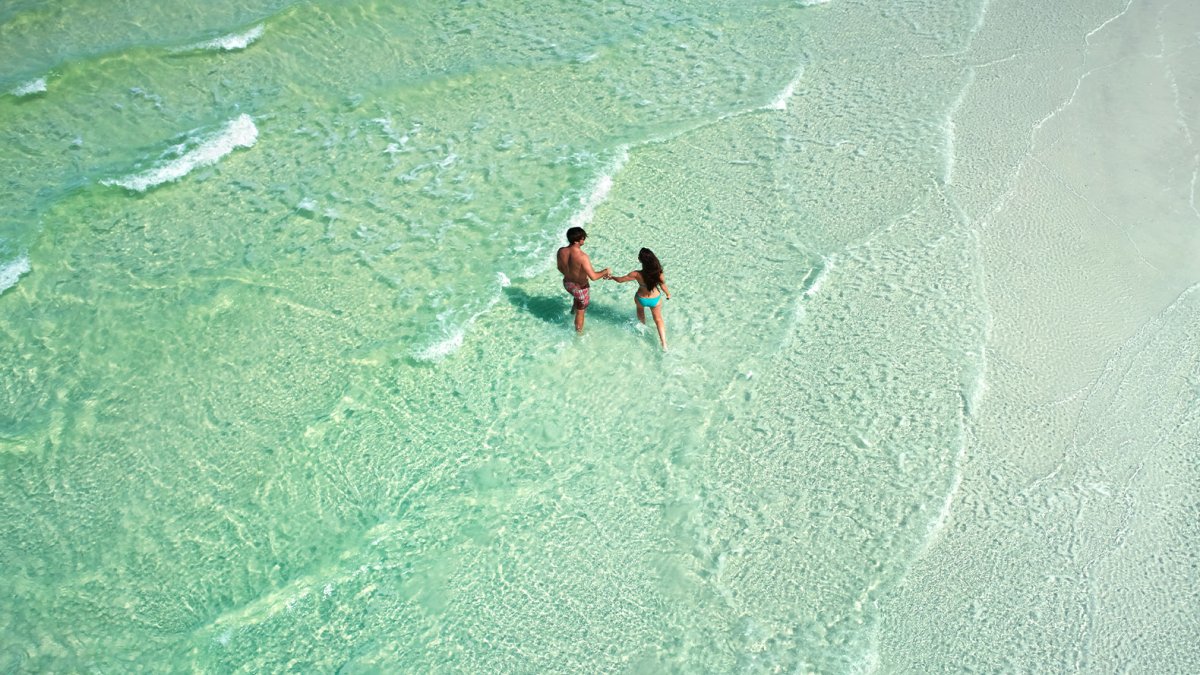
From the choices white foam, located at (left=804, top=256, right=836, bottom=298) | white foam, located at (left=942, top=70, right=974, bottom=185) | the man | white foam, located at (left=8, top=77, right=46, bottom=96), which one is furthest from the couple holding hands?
white foam, located at (left=8, top=77, right=46, bottom=96)

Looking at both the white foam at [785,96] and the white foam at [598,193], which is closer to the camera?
the white foam at [598,193]

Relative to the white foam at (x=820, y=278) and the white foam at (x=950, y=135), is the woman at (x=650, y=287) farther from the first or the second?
the white foam at (x=950, y=135)

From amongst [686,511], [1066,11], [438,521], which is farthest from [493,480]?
[1066,11]

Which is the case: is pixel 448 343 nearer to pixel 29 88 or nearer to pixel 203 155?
pixel 203 155

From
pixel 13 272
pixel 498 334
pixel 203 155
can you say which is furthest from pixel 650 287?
pixel 13 272

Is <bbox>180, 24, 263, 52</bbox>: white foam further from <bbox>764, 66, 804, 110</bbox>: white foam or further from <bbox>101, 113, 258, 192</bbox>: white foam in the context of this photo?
<bbox>764, 66, 804, 110</bbox>: white foam

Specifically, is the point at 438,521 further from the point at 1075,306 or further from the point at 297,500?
the point at 1075,306

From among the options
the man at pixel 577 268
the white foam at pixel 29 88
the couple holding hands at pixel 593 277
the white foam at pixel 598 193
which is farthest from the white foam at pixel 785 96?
the white foam at pixel 29 88
